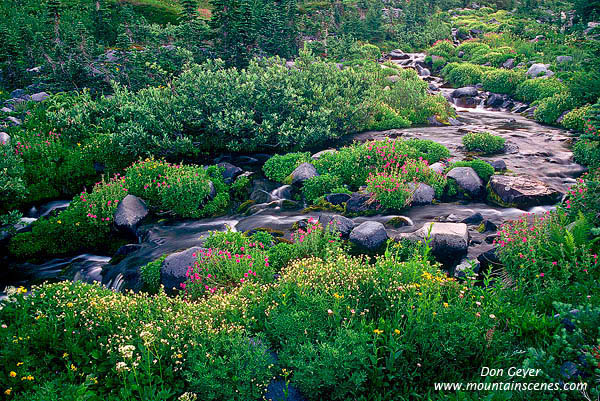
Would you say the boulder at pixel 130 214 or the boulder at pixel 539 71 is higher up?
the boulder at pixel 539 71

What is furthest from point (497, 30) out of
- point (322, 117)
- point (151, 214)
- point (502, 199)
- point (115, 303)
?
point (115, 303)

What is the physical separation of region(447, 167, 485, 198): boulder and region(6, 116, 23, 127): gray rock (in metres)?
18.0

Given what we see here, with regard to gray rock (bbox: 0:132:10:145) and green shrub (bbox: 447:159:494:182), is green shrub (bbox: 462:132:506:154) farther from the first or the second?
gray rock (bbox: 0:132:10:145)

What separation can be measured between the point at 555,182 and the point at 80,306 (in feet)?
46.9

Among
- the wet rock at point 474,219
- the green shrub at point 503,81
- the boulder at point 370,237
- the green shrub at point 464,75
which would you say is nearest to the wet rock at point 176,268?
the boulder at point 370,237

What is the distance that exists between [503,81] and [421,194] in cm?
1912

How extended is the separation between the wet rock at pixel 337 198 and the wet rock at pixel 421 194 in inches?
79.8

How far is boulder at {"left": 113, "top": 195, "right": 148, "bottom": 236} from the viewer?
38.0 feet

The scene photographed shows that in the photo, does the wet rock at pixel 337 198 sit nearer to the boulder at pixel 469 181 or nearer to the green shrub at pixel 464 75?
the boulder at pixel 469 181

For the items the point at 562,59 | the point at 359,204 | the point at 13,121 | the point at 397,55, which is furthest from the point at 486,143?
the point at 397,55

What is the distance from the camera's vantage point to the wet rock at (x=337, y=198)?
1236cm

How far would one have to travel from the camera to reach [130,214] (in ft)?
38.8

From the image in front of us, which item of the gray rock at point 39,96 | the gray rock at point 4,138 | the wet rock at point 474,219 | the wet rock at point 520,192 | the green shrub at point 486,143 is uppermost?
the gray rock at point 39,96

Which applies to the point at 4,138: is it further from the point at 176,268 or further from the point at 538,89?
the point at 538,89
